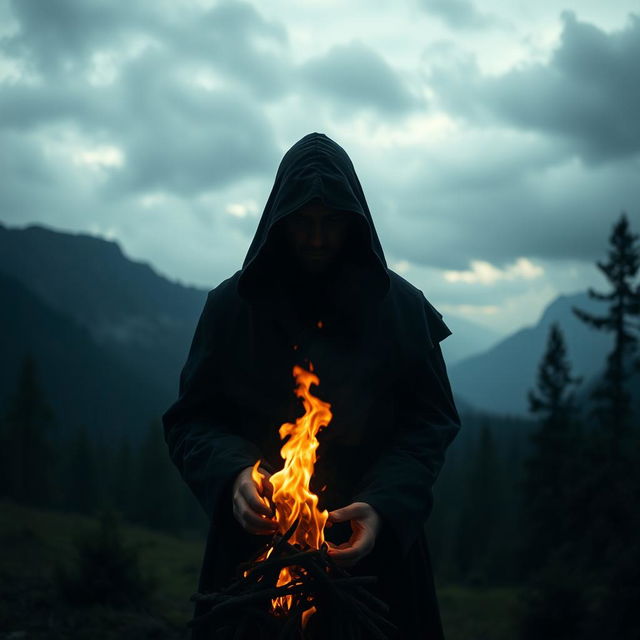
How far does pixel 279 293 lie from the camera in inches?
111

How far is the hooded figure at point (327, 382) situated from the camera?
259cm

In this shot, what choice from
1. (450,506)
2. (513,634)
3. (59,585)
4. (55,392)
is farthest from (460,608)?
(55,392)

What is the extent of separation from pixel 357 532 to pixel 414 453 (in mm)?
493

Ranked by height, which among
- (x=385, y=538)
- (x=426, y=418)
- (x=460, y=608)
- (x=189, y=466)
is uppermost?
(x=426, y=418)

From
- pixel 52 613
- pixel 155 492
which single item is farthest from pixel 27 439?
pixel 52 613

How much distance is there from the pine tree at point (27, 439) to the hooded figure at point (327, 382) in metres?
41.9

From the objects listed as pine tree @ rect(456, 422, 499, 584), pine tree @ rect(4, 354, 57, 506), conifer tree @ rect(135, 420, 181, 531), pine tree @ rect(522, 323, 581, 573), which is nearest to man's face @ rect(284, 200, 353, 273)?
pine tree @ rect(522, 323, 581, 573)

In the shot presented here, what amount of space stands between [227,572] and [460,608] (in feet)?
107

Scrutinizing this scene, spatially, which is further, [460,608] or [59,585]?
[460,608]

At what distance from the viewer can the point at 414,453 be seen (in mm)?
2617

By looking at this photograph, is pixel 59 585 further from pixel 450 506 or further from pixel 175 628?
pixel 450 506

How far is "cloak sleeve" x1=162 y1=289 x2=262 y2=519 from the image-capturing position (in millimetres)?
2502

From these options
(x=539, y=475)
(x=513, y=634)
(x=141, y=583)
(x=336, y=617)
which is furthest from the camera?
(x=539, y=475)

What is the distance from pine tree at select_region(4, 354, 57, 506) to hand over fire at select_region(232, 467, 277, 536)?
139ft
